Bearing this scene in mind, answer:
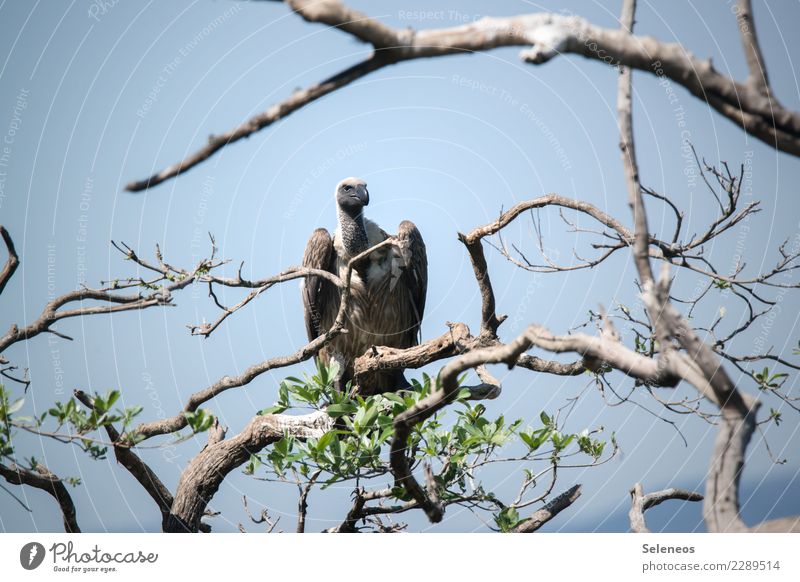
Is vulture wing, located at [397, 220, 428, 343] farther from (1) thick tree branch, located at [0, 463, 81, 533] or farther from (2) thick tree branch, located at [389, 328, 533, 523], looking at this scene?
(1) thick tree branch, located at [0, 463, 81, 533]

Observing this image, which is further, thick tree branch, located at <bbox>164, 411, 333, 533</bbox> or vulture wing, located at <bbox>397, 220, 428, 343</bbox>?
vulture wing, located at <bbox>397, 220, 428, 343</bbox>

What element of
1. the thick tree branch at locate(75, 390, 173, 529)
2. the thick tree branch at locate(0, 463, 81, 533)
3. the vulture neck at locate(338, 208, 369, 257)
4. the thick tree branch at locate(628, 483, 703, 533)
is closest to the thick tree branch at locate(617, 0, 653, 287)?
the thick tree branch at locate(628, 483, 703, 533)

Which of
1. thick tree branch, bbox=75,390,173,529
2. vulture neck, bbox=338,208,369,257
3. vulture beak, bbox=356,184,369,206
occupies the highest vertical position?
vulture beak, bbox=356,184,369,206

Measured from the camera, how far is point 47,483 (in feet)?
15.6

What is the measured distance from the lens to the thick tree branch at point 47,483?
460 cm

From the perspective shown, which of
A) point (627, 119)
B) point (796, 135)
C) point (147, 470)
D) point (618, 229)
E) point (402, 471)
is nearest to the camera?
point (796, 135)

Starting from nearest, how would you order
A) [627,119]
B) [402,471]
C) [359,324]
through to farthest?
[627,119] < [402,471] < [359,324]

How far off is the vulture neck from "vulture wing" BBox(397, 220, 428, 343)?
0.32 m

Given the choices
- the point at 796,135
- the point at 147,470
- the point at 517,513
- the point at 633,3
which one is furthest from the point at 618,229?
the point at 147,470

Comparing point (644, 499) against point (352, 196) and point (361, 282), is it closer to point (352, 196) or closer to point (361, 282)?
point (361, 282)

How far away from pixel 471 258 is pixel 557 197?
63cm

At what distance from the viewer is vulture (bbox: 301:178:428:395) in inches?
262

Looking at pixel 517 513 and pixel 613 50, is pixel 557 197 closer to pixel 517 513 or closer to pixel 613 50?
pixel 517 513

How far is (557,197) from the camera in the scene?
464 cm
